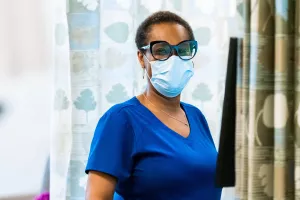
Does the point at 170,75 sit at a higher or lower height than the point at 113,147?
higher

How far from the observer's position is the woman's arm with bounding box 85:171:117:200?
127cm

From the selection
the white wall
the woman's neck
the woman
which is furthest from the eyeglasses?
the white wall

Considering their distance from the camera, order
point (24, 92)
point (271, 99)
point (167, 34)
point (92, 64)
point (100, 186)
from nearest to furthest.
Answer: point (271, 99) < point (100, 186) < point (167, 34) < point (92, 64) < point (24, 92)

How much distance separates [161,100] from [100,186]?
14.3 inches

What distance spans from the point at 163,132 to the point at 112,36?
0.67 meters

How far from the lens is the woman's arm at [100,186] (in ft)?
4.16

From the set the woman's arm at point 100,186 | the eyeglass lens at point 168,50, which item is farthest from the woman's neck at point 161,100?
the woman's arm at point 100,186

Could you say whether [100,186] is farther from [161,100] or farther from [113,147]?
[161,100]

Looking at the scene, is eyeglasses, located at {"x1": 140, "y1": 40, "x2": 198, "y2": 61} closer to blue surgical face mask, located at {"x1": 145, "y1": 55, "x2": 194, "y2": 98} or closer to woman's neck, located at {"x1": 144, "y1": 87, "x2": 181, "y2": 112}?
blue surgical face mask, located at {"x1": 145, "y1": 55, "x2": 194, "y2": 98}

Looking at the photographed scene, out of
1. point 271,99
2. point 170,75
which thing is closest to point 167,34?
point 170,75

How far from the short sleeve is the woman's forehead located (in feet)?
0.92

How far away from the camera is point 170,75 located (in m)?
1.40

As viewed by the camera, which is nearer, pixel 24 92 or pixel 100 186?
pixel 100 186

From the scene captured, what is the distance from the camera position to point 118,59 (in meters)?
1.89
